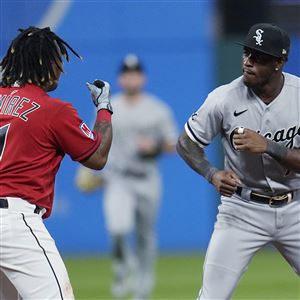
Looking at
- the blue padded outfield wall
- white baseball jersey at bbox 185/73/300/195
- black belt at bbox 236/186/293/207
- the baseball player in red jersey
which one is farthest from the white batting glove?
the blue padded outfield wall

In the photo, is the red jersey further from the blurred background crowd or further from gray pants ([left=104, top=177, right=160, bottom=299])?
the blurred background crowd

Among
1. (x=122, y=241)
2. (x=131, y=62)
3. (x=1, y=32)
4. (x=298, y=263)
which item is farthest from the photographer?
(x=1, y=32)

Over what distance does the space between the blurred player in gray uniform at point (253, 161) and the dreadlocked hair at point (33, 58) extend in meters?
1.14

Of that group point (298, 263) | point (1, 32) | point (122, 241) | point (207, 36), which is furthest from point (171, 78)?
point (298, 263)

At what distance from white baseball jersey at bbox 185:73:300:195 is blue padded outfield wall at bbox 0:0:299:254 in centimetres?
770

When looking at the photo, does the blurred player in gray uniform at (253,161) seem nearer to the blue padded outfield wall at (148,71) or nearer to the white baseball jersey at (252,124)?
the white baseball jersey at (252,124)

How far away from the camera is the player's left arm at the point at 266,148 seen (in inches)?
260

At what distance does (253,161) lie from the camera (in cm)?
702

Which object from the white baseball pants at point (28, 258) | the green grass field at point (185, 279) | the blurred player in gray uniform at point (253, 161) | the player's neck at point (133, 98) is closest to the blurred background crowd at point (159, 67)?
the green grass field at point (185, 279)

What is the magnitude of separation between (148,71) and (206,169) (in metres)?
8.10

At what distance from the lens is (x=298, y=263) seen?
7023 mm

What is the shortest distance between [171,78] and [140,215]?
4464 mm

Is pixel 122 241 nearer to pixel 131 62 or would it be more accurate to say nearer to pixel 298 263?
pixel 131 62

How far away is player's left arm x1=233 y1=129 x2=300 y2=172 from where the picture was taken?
661 centimetres
